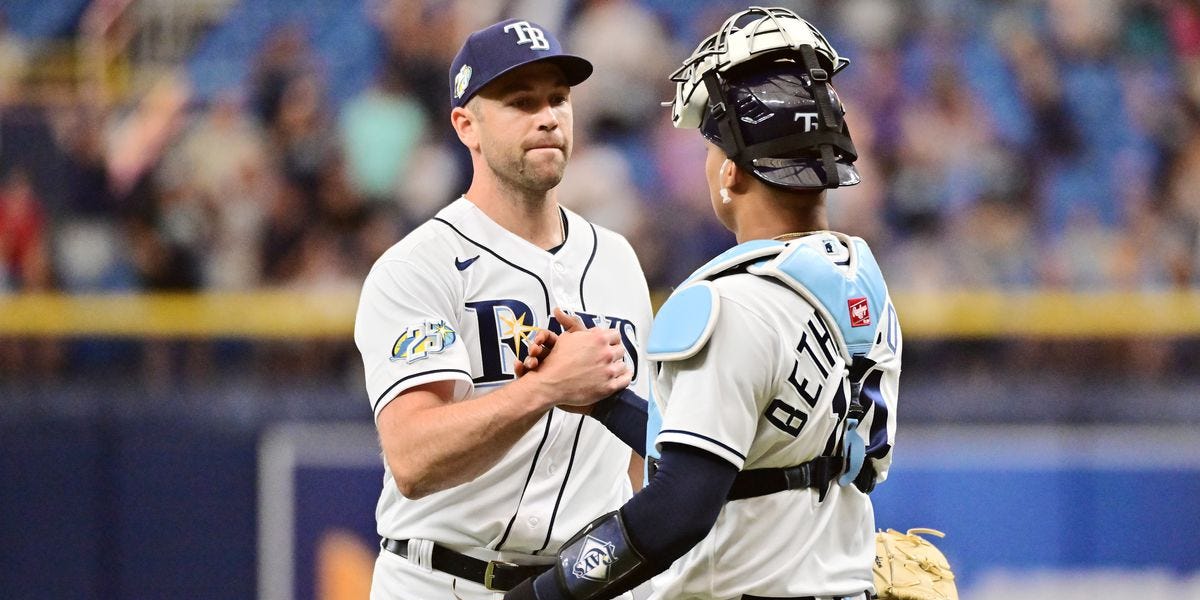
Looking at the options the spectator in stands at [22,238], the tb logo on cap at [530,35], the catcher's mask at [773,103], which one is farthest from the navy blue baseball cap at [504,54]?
the spectator in stands at [22,238]

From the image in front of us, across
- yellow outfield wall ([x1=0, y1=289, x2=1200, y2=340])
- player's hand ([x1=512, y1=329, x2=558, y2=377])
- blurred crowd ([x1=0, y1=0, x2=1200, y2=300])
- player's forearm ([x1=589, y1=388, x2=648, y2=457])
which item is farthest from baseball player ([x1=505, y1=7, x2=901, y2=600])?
blurred crowd ([x1=0, y1=0, x2=1200, y2=300])

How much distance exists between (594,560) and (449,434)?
787mm

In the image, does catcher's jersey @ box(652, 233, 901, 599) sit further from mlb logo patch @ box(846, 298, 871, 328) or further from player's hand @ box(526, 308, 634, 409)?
player's hand @ box(526, 308, 634, 409)

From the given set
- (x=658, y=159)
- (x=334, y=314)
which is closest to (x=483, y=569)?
(x=334, y=314)

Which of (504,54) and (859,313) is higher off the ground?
(504,54)

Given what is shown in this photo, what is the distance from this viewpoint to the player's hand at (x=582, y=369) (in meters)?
3.16

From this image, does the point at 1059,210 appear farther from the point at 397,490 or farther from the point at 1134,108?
the point at 397,490

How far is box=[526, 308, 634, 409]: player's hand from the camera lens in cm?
316

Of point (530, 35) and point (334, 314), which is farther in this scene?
point (334, 314)

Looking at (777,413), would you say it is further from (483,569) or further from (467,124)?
(467,124)

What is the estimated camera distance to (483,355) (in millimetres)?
3666

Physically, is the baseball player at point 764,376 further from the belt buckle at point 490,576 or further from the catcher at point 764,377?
the belt buckle at point 490,576

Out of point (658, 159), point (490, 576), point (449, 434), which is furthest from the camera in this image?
point (658, 159)

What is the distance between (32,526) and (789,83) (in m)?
5.30
